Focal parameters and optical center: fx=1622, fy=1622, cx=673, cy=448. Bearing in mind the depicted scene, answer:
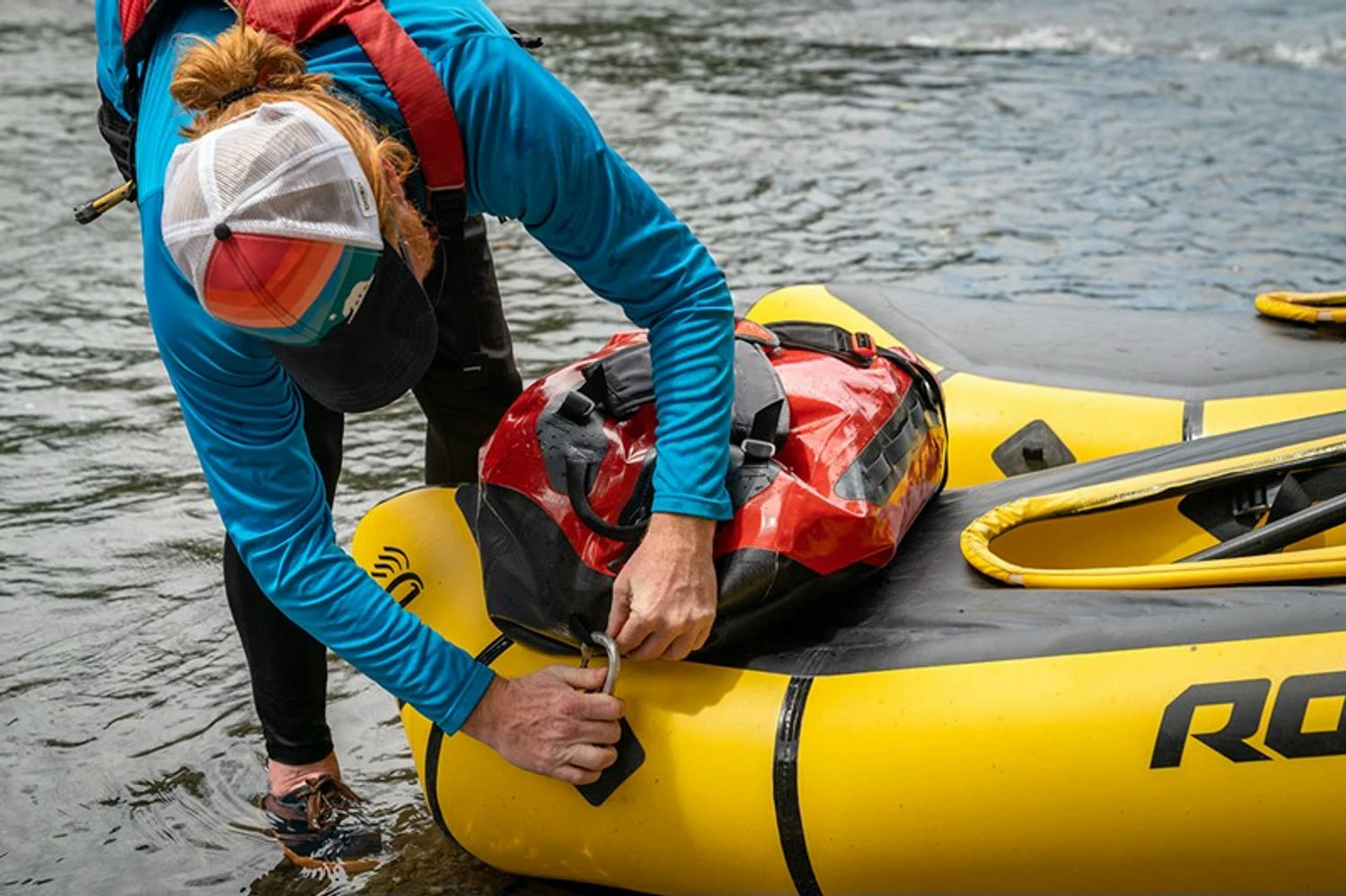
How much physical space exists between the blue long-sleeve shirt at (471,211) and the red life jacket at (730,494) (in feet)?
0.38

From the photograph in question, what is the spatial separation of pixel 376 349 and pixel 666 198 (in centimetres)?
506

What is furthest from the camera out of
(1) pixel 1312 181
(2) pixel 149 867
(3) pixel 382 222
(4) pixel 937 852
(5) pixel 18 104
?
(5) pixel 18 104

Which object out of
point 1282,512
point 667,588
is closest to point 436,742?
point 667,588

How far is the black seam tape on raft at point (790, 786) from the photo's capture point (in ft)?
7.86

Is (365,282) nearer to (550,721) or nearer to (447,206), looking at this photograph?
(447,206)

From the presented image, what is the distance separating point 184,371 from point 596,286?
0.59 metres

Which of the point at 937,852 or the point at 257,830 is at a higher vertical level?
the point at 937,852

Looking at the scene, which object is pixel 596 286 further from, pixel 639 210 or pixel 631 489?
pixel 631 489

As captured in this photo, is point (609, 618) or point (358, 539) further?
point (358, 539)

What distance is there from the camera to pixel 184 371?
2174mm

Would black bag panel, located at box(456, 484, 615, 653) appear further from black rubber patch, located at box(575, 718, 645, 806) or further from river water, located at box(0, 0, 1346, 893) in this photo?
river water, located at box(0, 0, 1346, 893)

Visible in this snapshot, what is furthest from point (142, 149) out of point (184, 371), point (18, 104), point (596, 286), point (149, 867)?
point (18, 104)

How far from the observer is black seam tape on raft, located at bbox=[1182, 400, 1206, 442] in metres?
3.38

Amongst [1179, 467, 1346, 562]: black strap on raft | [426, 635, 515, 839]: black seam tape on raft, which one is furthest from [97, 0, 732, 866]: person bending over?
[1179, 467, 1346, 562]: black strap on raft
